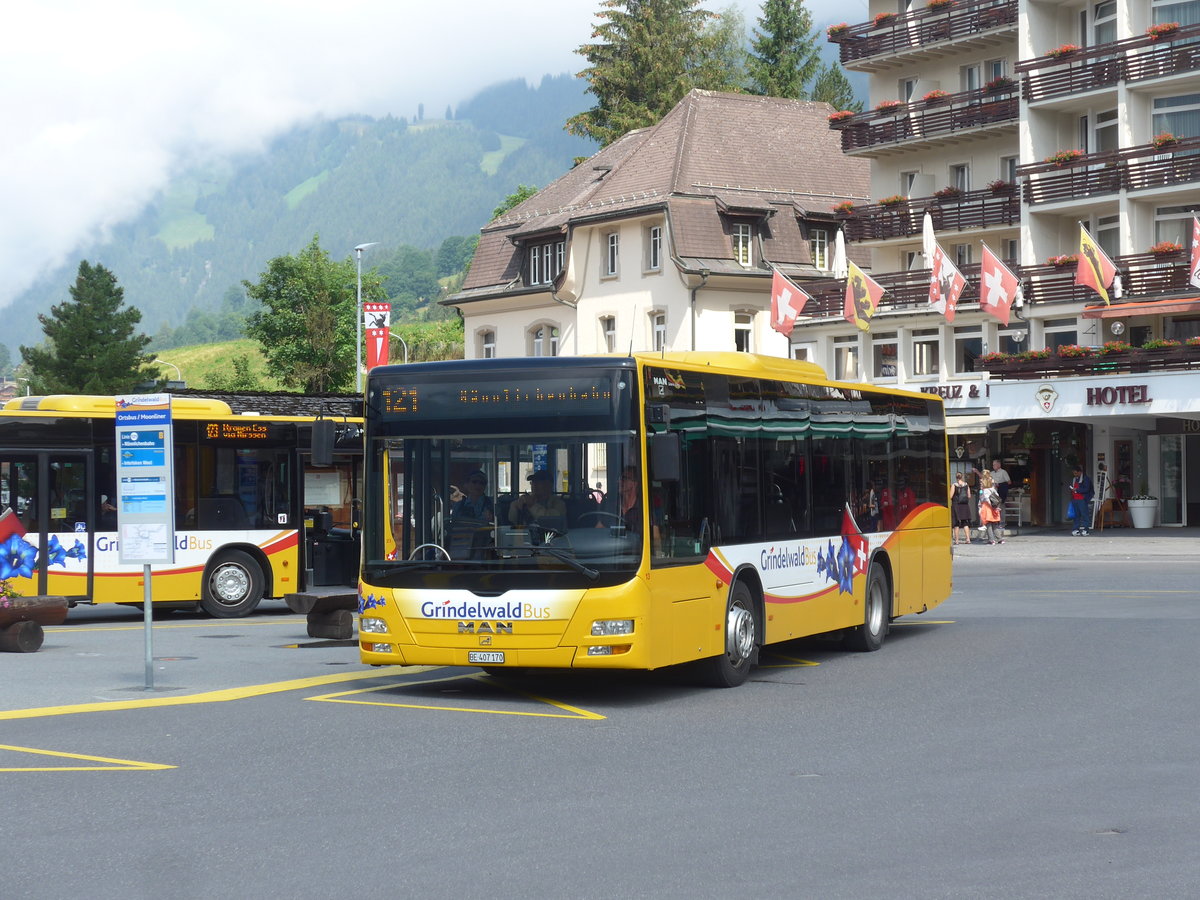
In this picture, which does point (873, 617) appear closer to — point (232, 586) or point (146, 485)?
point (146, 485)

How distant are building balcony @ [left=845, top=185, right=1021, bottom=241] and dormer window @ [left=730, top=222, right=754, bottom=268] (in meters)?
4.15

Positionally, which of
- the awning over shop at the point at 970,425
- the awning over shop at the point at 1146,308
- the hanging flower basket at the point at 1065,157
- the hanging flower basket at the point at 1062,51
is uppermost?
the hanging flower basket at the point at 1062,51

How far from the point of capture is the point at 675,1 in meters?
75.1

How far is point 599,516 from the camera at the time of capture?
515 inches

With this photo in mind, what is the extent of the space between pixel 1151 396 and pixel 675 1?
126ft

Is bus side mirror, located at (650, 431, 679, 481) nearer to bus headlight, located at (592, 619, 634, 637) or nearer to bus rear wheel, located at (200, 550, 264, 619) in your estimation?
bus headlight, located at (592, 619, 634, 637)

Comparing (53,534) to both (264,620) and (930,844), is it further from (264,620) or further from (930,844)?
(930,844)

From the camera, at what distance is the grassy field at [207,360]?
536 feet

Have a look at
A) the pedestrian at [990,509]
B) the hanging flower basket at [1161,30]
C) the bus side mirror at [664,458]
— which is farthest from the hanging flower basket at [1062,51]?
the bus side mirror at [664,458]

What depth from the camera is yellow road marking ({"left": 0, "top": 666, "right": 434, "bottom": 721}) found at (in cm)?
1315

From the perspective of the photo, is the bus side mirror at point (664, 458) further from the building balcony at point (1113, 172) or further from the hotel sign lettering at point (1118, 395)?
the building balcony at point (1113, 172)

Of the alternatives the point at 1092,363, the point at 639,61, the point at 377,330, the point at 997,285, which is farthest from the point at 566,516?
the point at 639,61

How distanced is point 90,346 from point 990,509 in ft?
272

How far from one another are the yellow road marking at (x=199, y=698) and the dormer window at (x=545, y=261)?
4865 cm
